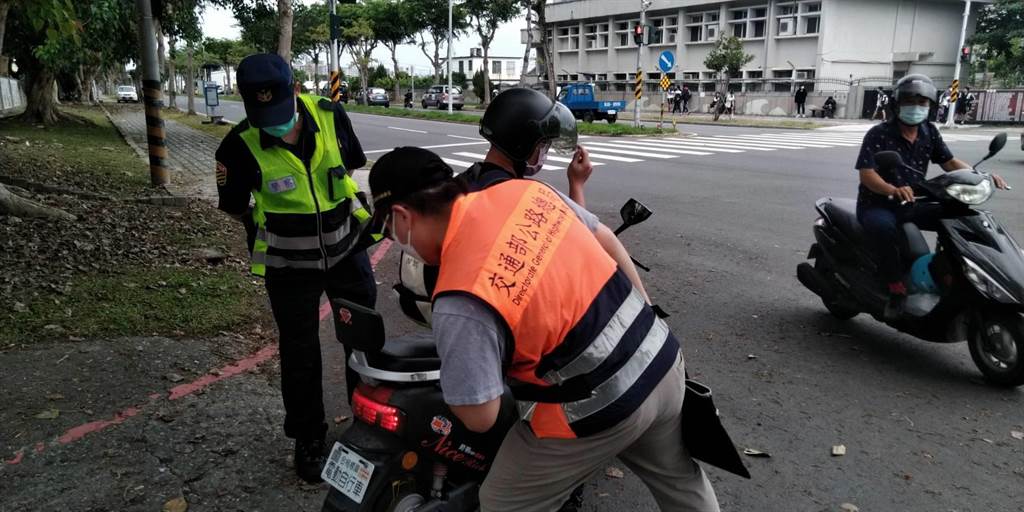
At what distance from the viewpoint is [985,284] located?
389cm

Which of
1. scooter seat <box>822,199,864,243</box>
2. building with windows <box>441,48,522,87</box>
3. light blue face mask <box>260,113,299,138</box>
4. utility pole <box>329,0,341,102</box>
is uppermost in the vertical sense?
building with windows <box>441,48,522,87</box>

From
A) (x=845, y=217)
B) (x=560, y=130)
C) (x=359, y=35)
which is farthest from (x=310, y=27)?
(x=560, y=130)

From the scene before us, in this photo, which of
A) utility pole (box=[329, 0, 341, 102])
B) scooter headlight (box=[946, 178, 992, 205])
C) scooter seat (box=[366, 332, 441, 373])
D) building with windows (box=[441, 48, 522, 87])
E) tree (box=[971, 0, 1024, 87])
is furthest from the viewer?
building with windows (box=[441, 48, 522, 87])

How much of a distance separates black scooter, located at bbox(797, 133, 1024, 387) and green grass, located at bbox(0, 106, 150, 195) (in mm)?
9761

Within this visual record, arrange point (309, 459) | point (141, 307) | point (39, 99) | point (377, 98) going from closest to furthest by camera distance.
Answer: point (309, 459)
point (141, 307)
point (39, 99)
point (377, 98)

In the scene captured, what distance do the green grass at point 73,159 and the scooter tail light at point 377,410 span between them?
9627 mm

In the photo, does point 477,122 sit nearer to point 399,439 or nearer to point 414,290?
point 414,290

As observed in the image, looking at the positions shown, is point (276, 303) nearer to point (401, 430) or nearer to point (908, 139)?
point (401, 430)

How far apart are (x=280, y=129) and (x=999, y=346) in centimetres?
385

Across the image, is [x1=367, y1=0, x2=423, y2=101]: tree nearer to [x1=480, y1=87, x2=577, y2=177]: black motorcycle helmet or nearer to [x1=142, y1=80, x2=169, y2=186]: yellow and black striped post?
[x1=142, y1=80, x2=169, y2=186]: yellow and black striped post

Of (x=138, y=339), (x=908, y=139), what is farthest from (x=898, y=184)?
(x=138, y=339)

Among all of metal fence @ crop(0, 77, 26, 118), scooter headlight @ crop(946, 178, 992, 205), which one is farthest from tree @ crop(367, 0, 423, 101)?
scooter headlight @ crop(946, 178, 992, 205)

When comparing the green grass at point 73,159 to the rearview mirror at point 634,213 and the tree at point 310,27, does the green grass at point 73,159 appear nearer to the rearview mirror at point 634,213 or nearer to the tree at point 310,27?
the rearview mirror at point 634,213

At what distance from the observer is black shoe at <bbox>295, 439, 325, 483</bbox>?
311 cm
